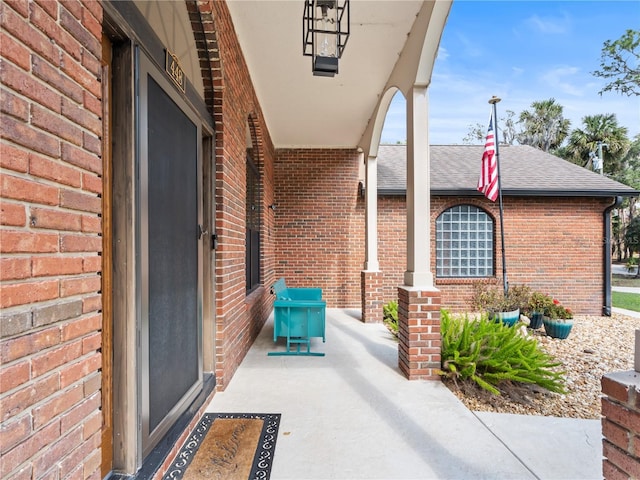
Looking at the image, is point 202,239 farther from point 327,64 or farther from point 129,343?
point 327,64

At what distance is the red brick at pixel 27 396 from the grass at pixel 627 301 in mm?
11672

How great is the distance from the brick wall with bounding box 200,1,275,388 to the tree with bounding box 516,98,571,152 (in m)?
27.2

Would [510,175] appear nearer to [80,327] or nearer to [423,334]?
[423,334]

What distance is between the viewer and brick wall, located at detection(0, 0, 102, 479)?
0.87 meters

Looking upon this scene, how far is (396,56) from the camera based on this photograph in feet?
13.1

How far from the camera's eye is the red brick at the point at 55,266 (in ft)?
3.16

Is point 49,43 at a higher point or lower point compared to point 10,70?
higher

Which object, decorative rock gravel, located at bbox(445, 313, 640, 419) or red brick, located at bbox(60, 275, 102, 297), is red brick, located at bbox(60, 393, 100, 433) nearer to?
red brick, located at bbox(60, 275, 102, 297)

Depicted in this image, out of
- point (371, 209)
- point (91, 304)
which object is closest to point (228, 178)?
point (91, 304)

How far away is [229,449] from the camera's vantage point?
2.12m

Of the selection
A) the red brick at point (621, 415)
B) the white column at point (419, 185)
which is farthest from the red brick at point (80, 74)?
the white column at point (419, 185)

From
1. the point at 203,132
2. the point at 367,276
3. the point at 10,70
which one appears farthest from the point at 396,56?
the point at 10,70

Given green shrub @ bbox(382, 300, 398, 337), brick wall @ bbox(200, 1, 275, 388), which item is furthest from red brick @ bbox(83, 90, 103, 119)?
green shrub @ bbox(382, 300, 398, 337)

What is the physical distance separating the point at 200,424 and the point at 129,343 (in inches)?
45.9
